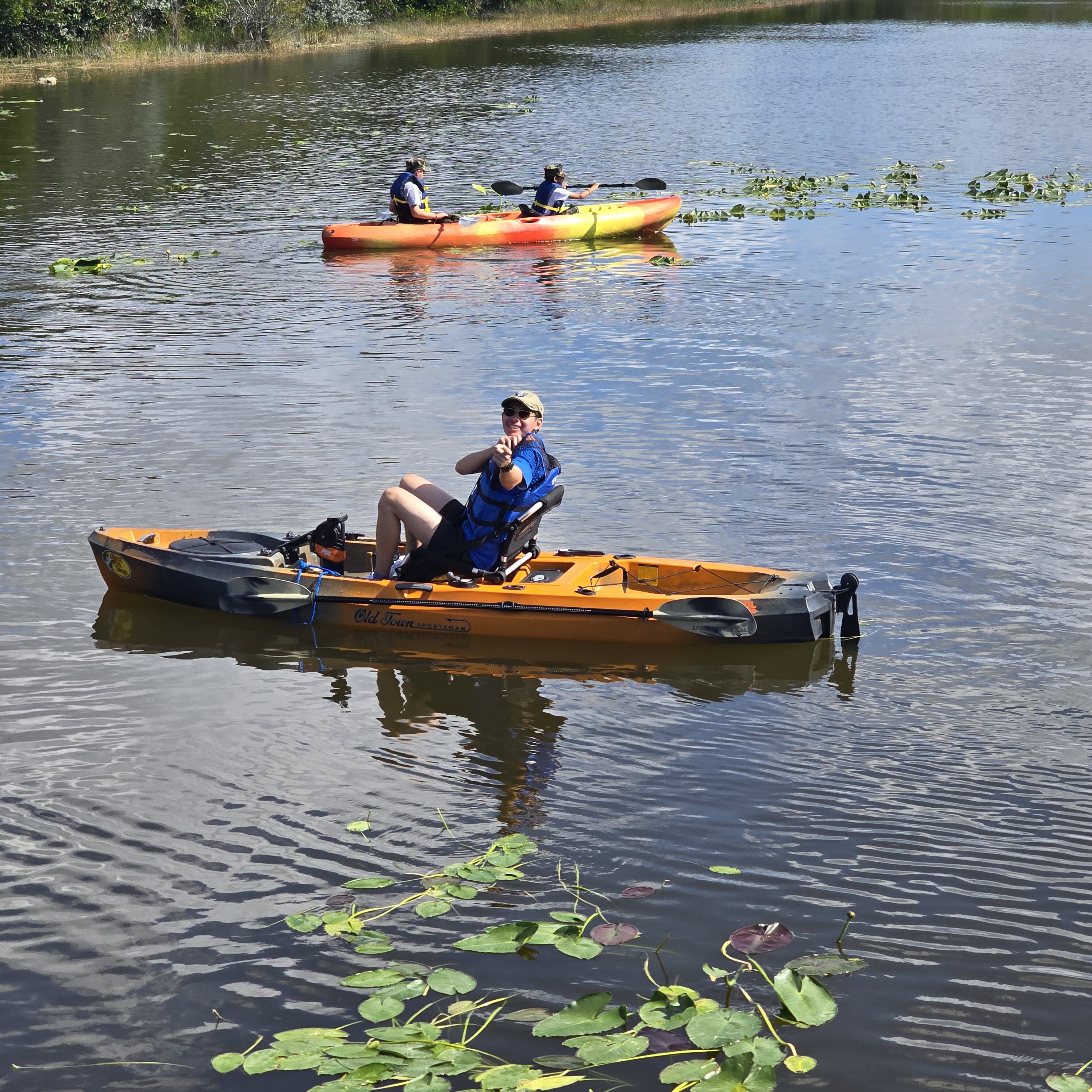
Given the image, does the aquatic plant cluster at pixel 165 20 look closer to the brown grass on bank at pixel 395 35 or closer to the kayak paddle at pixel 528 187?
the brown grass on bank at pixel 395 35

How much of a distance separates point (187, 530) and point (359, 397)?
4.15m

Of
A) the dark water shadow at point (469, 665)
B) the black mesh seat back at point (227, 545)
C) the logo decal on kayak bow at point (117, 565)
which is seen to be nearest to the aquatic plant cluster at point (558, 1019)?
the dark water shadow at point (469, 665)

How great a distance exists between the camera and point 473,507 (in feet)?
25.0

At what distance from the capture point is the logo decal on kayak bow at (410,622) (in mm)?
7695

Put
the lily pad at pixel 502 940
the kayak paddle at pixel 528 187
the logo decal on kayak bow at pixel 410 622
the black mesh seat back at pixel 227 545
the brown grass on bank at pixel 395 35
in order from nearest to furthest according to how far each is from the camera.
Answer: the lily pad at pixel 502 940 < the logo decal on kayak bow at pixel 410 622 < the black mesh seat back at pixel 227 545 < the kayak paddle at pixel 528 187 < the brown grass on bank at pixel 395 35

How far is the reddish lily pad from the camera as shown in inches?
183

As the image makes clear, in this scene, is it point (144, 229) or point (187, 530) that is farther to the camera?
point (144, 229)

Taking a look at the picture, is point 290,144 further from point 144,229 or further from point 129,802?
point 129,802

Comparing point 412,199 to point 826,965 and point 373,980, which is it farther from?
point 826,965

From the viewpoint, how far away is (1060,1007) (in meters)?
4.42

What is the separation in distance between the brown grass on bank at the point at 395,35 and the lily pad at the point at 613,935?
125ft

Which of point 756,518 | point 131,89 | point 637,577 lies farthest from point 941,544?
point 131,89

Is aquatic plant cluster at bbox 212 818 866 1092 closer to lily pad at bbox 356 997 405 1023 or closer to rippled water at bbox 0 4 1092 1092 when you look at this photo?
lily pad at bbox 356 997 405 1023

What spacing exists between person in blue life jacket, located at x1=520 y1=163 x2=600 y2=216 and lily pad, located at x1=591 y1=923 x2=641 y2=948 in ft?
51.3
